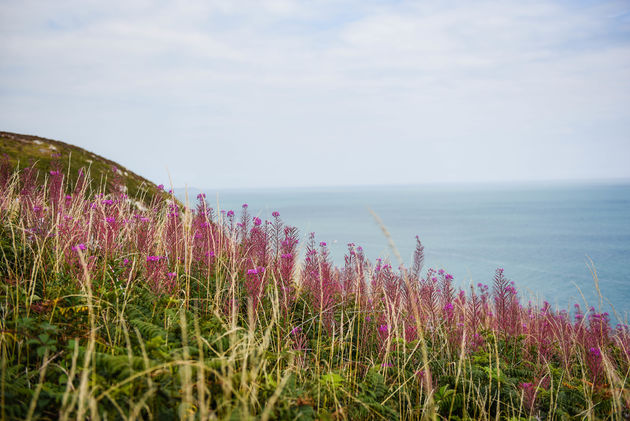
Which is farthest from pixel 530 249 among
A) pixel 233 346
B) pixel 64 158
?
pixel 233 346

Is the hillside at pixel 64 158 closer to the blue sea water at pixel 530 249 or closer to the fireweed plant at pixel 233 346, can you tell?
the fireweed plant at pixel 233 346

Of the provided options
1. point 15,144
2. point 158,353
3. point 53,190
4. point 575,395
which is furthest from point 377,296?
point 15,144

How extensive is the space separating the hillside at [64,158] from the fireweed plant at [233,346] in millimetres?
5213

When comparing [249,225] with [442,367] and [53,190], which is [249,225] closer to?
[53,190]

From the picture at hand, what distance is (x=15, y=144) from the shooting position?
1081 cm

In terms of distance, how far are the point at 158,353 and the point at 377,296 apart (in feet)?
10.2

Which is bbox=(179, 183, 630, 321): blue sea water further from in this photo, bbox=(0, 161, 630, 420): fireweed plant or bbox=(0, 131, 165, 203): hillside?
bbox=(0, 161, 630, 420): fireweed plant

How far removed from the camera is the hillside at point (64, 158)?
33.0 ft

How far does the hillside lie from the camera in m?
10.1

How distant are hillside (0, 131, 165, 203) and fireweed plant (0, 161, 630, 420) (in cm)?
521

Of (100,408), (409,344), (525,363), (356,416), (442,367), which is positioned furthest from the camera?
(525,363)

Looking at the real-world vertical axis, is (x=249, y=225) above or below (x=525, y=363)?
above

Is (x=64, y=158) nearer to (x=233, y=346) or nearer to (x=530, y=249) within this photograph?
A: (x=233, y=346)

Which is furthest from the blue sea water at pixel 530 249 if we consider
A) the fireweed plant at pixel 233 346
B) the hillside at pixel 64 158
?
the fireweed plant at pixel 233 346
